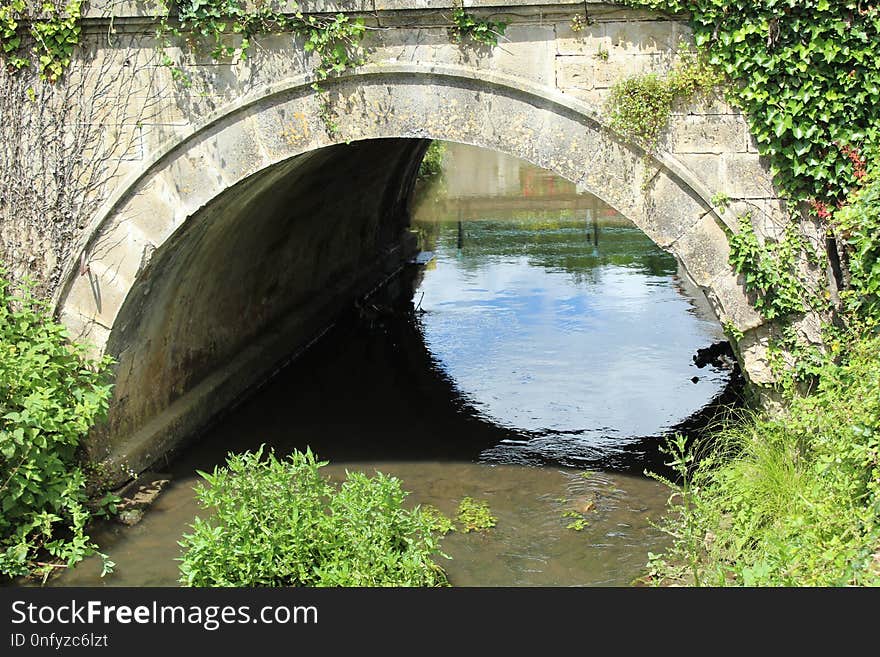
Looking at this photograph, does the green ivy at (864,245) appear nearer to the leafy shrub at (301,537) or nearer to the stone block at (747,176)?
the stone block at (747,176)

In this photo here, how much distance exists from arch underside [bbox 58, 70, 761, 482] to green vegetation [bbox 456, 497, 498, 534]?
2151 mm

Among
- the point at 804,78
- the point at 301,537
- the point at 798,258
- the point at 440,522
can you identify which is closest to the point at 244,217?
the point at 440,522

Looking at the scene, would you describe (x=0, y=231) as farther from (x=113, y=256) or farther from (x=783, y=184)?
(x=783, y=184)

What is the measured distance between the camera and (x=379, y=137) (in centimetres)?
670

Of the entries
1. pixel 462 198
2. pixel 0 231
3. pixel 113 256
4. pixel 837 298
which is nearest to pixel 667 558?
pixel 837 298

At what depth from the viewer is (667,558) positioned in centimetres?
643

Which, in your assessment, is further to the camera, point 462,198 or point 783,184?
point 462,198

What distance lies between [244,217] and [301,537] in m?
3.81

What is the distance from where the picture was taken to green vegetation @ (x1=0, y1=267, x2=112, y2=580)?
6.50m

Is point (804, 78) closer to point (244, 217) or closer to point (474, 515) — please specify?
point (474, 515)

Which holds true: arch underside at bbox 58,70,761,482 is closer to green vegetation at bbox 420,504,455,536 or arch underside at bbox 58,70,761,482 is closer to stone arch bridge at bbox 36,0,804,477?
stone arch bridge at bbox 36,0,804,477

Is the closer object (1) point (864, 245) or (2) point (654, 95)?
(1) point (864, 245)

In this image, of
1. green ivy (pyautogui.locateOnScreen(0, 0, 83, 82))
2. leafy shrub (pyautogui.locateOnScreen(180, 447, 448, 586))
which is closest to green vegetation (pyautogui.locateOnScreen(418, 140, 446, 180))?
green ivy (pyautogui.locateOnScreen(0, 0, 83, 82))
